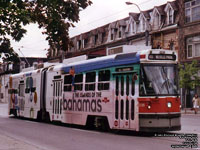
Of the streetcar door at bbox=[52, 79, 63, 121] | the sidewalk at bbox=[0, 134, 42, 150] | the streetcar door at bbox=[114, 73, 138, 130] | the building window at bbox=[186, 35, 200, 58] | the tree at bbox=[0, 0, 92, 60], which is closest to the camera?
the sidewalk at bbox=[0, 134, 42, 150]

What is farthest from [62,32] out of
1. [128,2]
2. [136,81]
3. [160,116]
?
[128,2]

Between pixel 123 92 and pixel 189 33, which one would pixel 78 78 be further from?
pixel 189 33

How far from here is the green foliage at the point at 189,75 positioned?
3722cm

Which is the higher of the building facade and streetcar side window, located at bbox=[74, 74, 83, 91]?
the building facade

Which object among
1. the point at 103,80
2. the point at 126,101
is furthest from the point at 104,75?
the point at 126,101

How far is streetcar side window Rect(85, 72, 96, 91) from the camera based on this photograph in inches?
671

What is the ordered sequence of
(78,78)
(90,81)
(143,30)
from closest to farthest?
1. (90,81)
2. (78,78)
3. (143,30)

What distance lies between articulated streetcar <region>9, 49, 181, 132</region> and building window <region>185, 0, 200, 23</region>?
2365 cm

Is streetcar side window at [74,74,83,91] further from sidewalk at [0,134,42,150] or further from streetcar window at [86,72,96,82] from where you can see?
sidewalk at [0,134,42,150]

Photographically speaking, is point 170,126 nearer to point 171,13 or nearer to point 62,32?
point 62,32

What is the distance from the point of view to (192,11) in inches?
1614

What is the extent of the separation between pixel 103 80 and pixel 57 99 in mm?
4979

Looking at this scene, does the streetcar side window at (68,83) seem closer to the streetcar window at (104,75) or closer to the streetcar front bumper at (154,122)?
the streetcar window at (104,75)

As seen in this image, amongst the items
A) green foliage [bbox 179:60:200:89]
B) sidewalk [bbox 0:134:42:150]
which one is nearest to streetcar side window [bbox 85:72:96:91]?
sidewalk [bbox 0:134:42:150]
